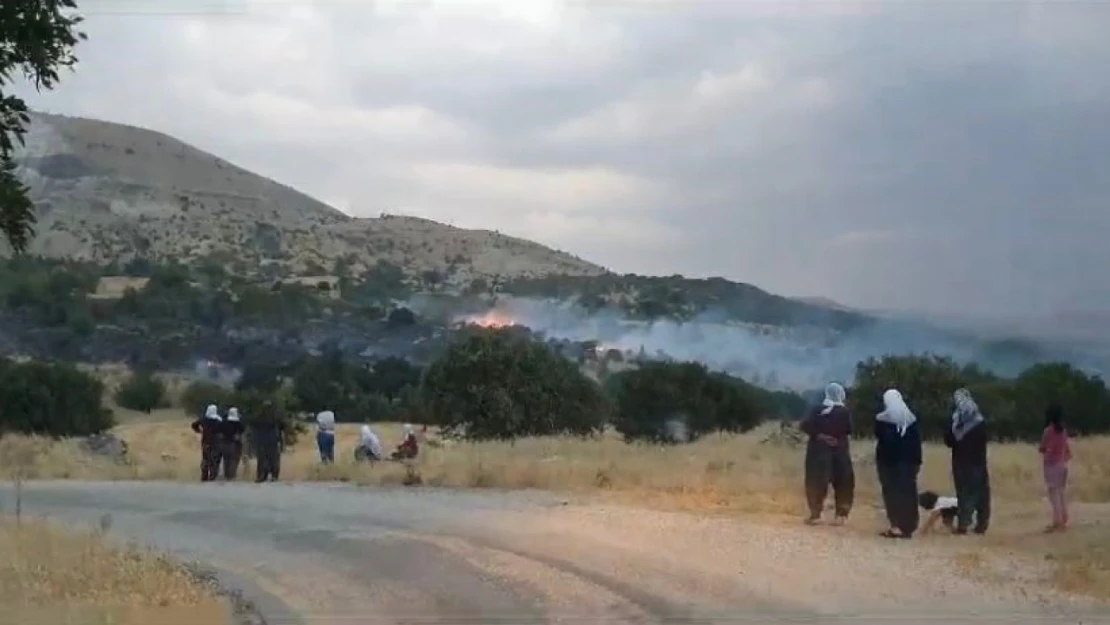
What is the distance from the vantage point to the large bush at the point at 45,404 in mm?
52469

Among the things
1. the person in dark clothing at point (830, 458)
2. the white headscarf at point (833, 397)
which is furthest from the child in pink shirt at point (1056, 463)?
the white headscarf at point (833, 397)

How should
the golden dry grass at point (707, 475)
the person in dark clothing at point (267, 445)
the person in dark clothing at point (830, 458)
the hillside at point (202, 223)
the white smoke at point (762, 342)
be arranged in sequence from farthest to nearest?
1. the hillside at point (202, 223)
2. the white smoke at point (762, 342)
3. the person in dark clothing at point (267, 445)
4. the person in dark clothing at point (830, 458)
5. the golden dry grass at point (707, 475)

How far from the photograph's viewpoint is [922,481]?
24.3 meters

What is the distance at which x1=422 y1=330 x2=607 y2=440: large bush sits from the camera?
148 feet

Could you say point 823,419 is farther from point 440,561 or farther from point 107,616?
point 107,616

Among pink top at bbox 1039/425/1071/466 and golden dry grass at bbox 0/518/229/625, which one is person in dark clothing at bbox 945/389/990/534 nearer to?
pink top at bbox 1039/425/1071/466

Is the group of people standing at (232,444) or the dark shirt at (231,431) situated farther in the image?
the dark shirt at (231,431)

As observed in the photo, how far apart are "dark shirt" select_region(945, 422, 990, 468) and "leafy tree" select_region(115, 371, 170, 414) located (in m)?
53.6

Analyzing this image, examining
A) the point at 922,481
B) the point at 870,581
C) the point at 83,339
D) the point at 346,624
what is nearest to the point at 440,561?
the point at 346,624

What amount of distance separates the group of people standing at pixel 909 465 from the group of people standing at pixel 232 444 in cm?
1341

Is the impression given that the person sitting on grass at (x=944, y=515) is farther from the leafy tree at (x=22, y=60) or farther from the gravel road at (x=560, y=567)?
the leafy tree at (x=22, y=60)

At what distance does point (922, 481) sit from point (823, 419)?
6.33m

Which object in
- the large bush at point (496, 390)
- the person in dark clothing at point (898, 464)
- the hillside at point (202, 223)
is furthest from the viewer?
the hillside at point (202, 223)

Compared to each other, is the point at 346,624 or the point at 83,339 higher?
the point at 83,339
